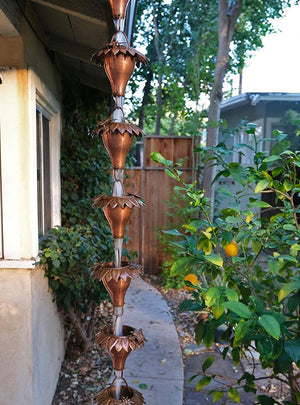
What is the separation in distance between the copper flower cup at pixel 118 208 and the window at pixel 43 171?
1.57 m

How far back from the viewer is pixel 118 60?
1.09 metres

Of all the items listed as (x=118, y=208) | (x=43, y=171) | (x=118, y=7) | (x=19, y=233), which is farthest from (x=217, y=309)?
(x=43, y=171)

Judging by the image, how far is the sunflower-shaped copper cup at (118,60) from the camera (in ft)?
3.57

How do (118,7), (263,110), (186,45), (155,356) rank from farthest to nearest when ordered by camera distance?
(263,110) < (186,45) < (155,356) < (118,7)

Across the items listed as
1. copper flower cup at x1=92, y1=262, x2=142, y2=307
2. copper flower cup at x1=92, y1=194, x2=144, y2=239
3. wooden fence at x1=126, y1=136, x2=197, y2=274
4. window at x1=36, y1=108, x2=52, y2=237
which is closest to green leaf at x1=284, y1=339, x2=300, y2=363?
copper flower cup at x1=92, y1=262, x2=142, y2=307

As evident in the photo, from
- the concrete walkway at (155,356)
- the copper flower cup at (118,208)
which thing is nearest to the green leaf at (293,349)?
the copper flower cup at (118,208)

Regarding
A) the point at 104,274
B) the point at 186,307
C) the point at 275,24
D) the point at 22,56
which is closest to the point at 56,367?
the point at 186,307

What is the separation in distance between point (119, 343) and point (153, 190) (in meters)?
4.79

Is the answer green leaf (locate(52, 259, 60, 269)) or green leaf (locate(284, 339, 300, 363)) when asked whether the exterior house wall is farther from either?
green leaf (locate(284, 339, 300, 363))

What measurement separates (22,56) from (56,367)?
7.29ft

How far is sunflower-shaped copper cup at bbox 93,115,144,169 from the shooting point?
3.57 feet

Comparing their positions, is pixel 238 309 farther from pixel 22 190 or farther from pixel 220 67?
pixel 220 67

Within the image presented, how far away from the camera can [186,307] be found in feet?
4.90

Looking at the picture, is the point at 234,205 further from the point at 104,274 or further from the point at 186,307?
the point at 104,274
